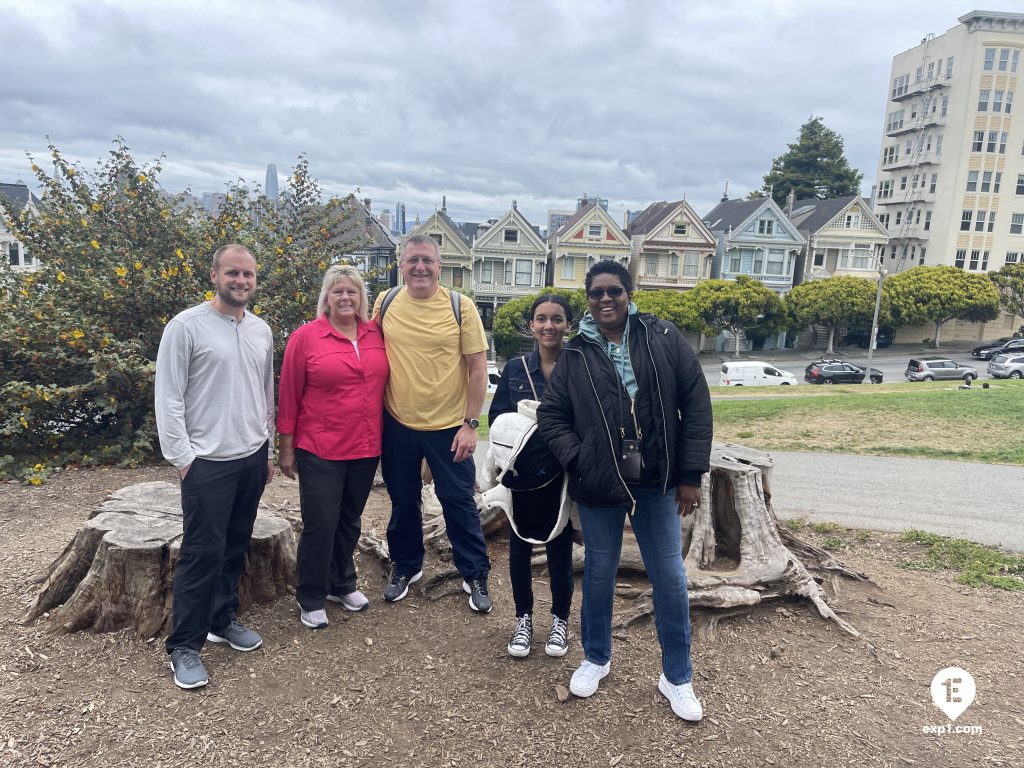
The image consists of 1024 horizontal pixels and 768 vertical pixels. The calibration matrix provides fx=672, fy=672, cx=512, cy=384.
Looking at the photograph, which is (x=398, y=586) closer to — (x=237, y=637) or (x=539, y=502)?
(x=237, y=637)

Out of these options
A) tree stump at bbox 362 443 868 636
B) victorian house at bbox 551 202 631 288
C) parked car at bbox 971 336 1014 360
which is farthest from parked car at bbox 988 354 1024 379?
tree stump at bbox 362 443 868 636

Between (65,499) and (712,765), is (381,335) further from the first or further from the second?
(65,499)

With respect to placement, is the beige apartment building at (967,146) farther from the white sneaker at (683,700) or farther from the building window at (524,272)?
the white sneaker at (683,700)

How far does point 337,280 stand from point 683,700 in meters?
2.82

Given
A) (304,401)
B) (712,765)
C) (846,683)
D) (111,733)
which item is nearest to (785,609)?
(846,683)

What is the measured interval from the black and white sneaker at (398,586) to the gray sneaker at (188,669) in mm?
1200

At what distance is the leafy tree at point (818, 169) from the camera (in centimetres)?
5675

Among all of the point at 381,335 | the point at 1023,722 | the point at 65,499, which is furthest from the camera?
the point at 65,499

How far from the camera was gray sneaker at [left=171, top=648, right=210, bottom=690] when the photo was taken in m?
3.37

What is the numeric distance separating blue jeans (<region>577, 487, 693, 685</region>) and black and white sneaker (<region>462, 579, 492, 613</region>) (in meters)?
0.99

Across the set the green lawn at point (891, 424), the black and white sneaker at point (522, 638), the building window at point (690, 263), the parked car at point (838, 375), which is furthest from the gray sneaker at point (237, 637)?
the building window at point (690, 263)

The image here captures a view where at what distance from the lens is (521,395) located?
377cm

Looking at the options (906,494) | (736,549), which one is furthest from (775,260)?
(736,549)

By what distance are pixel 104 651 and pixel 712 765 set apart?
316 centimetres
